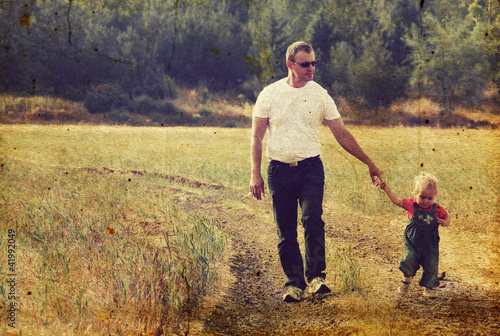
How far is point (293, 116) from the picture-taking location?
3.97 meters

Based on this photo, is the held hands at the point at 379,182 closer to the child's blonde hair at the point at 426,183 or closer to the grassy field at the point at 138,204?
the child's blonde hair at the point at 426,183

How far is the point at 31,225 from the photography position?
17.9ft

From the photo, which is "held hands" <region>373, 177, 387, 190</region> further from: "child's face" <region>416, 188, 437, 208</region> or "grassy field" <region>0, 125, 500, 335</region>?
"grassy field" <region>0, 125, 500, 335</region>

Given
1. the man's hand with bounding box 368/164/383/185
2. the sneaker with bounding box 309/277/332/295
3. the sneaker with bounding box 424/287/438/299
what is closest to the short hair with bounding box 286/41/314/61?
the man's hand with bounding box 368/164/383/185

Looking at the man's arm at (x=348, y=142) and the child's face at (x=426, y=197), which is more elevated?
the man's arm at (x=348, y=142)

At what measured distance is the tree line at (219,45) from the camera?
5.07 m

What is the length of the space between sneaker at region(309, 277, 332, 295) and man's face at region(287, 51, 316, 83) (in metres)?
1.85

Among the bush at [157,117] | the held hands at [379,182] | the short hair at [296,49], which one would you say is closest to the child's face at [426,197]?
the held hands at [379,182]

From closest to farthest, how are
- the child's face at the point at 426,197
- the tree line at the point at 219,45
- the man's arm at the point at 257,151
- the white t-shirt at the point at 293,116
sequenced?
the child's face at the point at 426,197 → the white t-shirt at the point at 293,116 → the man's arm at the point at 257,151 → the tree line at the point at 219,45

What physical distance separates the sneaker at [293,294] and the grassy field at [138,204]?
78 centimetres

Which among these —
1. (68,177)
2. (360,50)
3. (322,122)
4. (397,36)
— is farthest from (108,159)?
(397,36)

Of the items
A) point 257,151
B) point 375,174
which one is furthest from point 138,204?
point 375,174

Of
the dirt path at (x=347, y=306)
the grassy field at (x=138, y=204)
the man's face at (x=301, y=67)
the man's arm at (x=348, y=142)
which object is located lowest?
the dirt path at (x=347, y=306)

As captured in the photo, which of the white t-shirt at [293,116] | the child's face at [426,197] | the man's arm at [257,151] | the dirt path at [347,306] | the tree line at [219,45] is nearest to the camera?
the dirt path at [347,306]
